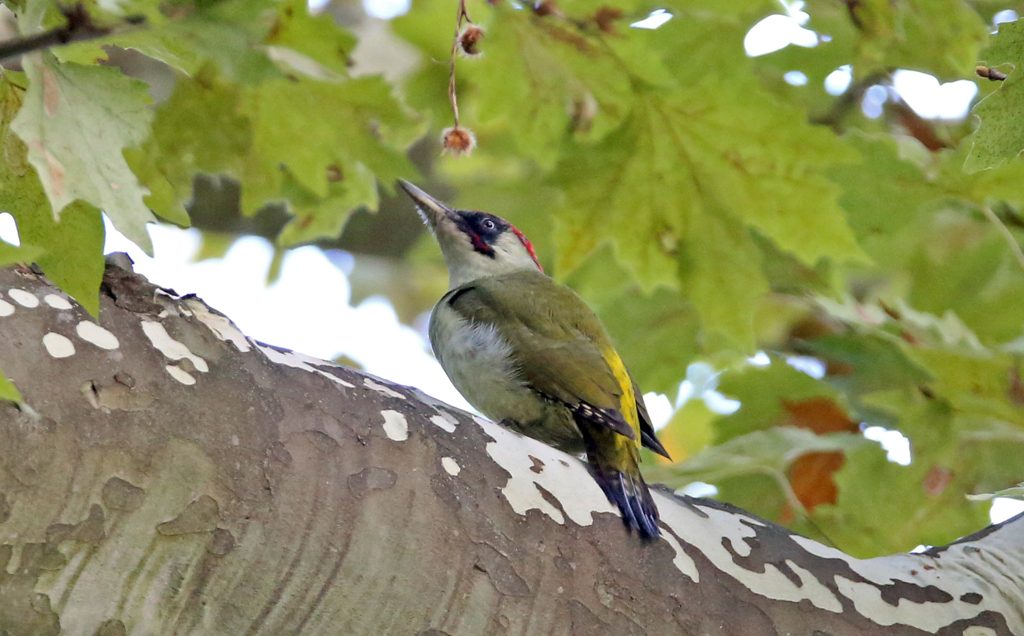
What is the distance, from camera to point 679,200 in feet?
12.7

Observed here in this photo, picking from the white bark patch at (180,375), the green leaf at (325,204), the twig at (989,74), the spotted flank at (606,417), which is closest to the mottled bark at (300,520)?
the white bark patch at (180,375)

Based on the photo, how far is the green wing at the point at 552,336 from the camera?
3.04 m

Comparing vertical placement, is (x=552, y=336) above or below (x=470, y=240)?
above

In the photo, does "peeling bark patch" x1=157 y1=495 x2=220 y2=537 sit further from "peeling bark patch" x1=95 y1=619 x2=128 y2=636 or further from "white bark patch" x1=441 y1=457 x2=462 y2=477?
"white bark patch" x1=441 y1=457 x2=462 y2=477

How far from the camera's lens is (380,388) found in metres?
2.24

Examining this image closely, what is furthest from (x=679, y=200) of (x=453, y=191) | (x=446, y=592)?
(x=453, y=191)

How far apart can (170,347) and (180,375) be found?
7 cm

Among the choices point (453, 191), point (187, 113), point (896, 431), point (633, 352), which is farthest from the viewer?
point (453, 191)

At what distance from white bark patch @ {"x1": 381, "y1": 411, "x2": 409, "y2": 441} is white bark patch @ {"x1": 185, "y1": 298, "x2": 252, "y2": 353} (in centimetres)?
27

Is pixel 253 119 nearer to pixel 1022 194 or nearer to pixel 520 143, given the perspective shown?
pixel 520 143

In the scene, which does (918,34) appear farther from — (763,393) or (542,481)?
(542,481)

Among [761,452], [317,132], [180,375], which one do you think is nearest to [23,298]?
[180,375]

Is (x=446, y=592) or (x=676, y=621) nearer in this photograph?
(x=446, y=592)

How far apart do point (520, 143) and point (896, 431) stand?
5.20 ft
